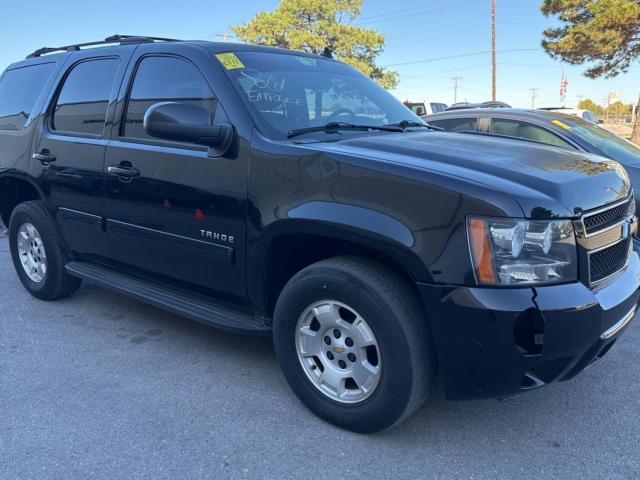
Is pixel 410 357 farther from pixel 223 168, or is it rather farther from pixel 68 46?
pixel 68 46

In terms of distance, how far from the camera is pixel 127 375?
3.38m

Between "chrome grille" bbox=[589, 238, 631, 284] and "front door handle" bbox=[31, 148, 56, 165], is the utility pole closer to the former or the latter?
"front door handle" bbox=[31, 148, 56, 165]

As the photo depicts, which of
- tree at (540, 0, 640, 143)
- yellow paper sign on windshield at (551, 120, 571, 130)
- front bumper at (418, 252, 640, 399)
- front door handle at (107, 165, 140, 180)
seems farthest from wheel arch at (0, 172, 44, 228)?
tree at (540, 0, 640, 143)

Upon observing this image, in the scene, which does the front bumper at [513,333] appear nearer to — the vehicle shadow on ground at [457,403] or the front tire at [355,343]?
the front tire at [355,343]

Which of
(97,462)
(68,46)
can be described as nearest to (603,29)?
(68,46)

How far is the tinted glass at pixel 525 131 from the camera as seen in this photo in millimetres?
5473

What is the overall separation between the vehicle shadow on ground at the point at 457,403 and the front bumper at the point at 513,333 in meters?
0.45

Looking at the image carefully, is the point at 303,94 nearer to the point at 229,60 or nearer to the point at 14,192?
the point at 229,60

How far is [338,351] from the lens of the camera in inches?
107

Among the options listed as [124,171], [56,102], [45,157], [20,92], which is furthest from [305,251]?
[20,92]

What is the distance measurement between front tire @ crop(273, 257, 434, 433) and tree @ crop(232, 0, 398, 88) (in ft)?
113

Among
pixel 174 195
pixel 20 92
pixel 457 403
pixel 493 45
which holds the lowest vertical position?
pixel 457 403

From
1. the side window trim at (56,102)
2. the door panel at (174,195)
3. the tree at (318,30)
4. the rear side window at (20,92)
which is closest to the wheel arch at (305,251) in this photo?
the door panel at (174,195)

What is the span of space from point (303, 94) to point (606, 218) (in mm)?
1808
